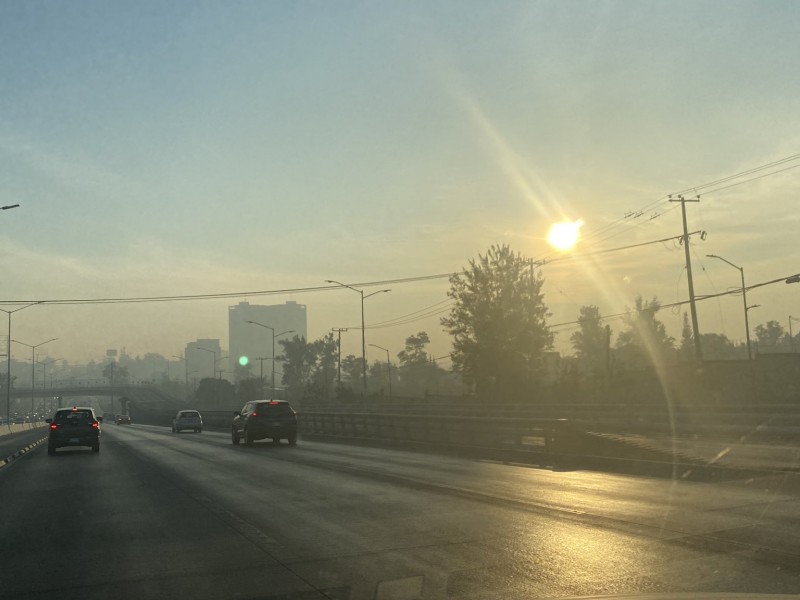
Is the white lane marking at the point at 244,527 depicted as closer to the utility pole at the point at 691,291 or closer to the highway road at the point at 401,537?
the highway road at the point at 401,537

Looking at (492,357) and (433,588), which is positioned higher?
(492,357)

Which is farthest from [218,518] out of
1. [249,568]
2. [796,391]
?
[796,391]

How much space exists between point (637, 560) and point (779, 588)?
1.59 m

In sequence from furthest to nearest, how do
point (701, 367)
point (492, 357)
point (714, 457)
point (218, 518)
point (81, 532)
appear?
point (492, 357) → point (701, 367) → point (714, 457) → point (218, 518) → point (81, 532)

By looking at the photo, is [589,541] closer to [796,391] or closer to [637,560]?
[637,560]

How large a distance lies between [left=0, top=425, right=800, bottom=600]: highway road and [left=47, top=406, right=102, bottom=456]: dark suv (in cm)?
1417

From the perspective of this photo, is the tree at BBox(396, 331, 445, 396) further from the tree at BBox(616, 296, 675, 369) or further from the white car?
the white car

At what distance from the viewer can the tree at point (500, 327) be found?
225 ft

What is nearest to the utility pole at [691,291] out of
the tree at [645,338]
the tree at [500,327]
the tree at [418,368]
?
the tree at [500,327]

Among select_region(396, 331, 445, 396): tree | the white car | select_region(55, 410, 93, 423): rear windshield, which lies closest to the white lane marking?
select_region(55, 410, 93, 423): rear windshield

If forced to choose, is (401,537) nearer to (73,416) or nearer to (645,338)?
(73,416)

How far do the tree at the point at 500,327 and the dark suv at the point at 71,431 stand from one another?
40442mm

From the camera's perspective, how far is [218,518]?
12.2m

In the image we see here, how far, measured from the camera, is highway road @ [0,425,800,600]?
751 centimetres
